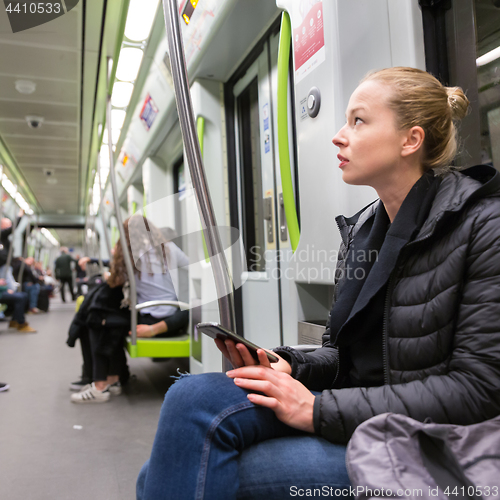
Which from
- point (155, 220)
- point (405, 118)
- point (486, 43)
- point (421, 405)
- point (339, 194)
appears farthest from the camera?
point (155, 220)

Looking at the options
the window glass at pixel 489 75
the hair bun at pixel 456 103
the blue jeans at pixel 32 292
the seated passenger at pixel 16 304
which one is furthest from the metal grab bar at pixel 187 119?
the blue jeans at pixel 32 292

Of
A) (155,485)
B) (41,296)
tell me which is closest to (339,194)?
(155,485)

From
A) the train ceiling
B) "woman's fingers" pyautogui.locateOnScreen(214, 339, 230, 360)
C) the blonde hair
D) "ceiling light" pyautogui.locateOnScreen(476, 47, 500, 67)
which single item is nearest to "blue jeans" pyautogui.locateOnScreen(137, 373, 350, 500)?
"woman's fingers" pyautogui.locateOnScreen(214, 339, 230, 360)

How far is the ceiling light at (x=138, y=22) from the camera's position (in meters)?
2.14

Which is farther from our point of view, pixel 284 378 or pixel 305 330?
pixel 305 330

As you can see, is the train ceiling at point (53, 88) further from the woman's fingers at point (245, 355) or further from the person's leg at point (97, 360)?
the woman's fingers at point (245, 355)

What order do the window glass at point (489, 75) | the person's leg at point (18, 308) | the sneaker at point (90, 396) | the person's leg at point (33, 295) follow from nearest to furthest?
1. the window glass at point (489, 75)
2. the sneaker at point (90, 396)
3. the person's leg at point (18, 308)
4. the person's leg at point (33, 295)

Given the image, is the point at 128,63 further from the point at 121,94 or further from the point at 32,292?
the point at 32,292

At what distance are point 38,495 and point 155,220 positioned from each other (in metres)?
1.17

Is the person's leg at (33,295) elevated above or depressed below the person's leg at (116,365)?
above

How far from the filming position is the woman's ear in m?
1.06

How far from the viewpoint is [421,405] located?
0.80 metres

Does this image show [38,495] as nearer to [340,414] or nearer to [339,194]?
[340,414]

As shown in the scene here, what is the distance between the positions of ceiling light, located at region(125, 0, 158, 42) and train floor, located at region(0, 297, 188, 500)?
198 cm
